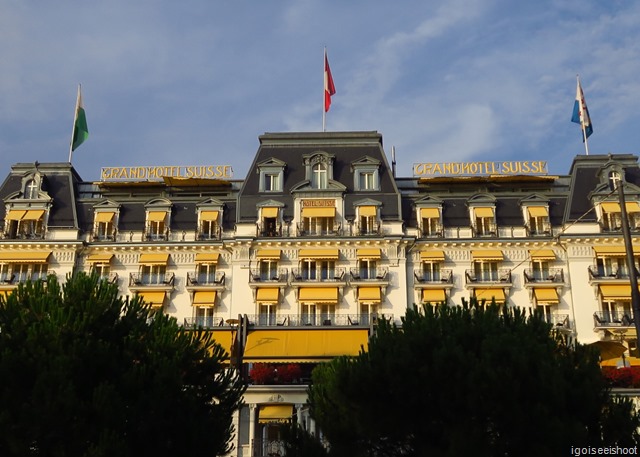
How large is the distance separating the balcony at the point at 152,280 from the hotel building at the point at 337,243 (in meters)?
0.11

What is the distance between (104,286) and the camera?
27.9 metres

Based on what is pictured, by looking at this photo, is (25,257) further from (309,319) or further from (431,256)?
(431,256)

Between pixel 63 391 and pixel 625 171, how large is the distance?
154 feet

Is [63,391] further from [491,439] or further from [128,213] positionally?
[128,213]

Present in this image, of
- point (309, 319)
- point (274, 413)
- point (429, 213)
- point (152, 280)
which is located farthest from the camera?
point (429, 213)

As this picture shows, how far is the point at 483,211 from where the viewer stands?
181ft

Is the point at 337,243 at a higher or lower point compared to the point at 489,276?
higher

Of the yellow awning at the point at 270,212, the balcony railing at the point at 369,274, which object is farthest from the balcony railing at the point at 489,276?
the yellow awning at the point at 270,212

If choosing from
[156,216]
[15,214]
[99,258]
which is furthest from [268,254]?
[15,214]

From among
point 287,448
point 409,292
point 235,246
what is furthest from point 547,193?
point 287,448

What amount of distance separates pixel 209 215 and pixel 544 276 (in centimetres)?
2513

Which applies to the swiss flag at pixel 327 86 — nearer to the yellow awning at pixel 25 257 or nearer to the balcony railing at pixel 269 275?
the balcony railing at pixel 269 275

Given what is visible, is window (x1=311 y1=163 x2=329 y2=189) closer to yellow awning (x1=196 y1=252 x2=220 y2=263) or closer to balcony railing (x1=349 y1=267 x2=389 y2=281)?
balcony railing (x1=349 y1=267 x2=389 y2=281)

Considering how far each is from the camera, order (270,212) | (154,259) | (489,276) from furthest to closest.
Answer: (270,212) → (154,259) → (489,276)
